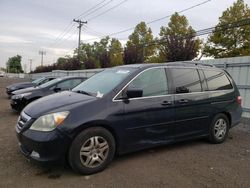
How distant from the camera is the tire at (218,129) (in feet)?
18.0

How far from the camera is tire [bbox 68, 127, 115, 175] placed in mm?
3713

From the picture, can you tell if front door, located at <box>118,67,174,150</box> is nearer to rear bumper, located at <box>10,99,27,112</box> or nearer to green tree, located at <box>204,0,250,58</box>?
rear bumper, located at <box>10,99,27,112</box>

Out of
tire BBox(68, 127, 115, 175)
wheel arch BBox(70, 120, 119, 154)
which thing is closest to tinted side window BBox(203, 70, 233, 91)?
wheel arch BBox(70, 120, 119, 154)

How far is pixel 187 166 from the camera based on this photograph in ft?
14.0

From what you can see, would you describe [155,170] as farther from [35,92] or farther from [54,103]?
[35,92]

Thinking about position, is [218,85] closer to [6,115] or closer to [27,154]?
[27,154]

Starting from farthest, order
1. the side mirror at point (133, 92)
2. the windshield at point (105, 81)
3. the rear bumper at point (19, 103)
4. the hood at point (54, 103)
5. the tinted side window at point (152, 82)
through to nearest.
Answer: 1. the rear bumper at point (19, 103)
2. the tinted side window at point (152, 82)
3. the windshield at point (105, 81)
4. the side mirror at point (133, 92)
5. the hood at point (54, 103)

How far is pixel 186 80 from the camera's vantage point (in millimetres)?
5117

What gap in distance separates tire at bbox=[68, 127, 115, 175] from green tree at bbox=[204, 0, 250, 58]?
84.6 feet

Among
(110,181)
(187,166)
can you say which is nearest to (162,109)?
(187,166)

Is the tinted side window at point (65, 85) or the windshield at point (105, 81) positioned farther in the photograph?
the tinted side window at point (65, 85)

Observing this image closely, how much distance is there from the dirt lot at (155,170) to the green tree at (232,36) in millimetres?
24424

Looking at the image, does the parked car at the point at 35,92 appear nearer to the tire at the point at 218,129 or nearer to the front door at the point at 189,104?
the front door at the point at 189,104

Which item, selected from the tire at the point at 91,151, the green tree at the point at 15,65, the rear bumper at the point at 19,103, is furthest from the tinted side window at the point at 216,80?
the green tree at the point at 15,65
